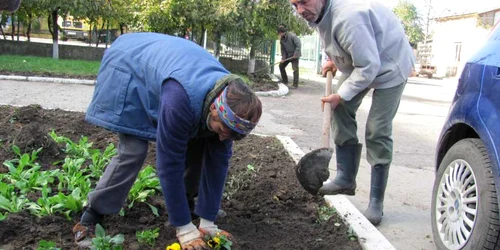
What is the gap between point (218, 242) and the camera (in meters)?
2.81

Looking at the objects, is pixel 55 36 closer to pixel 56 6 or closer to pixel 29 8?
pixel 29 8

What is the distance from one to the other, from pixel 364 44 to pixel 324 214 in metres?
1.22

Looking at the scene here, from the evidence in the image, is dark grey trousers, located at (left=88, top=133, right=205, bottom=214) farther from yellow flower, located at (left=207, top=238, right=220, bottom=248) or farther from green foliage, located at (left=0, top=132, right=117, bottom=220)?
yellow flower, located at (left=207, top=238, right=220, bottom=248)

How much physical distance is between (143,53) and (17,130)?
104 inches

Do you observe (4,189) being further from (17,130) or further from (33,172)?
(17,130)

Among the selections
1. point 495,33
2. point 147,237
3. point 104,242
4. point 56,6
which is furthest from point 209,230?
point 56,6

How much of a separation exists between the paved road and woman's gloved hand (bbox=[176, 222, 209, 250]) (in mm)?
1557

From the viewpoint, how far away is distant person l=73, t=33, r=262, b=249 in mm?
2459

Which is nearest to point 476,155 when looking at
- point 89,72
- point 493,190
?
point 493,190

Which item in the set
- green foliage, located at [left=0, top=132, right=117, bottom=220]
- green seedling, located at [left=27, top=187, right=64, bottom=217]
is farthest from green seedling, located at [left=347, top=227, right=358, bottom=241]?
green seedling, located at [left=27, top=187, right=64, bottom=217]

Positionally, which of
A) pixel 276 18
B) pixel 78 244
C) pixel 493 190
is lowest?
pixel 78 244

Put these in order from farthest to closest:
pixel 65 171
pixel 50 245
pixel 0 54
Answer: pixel 0 54 < pixel 65 171 < pixel 50 245

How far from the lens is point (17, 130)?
4.84 m

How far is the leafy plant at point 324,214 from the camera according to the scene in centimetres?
357
